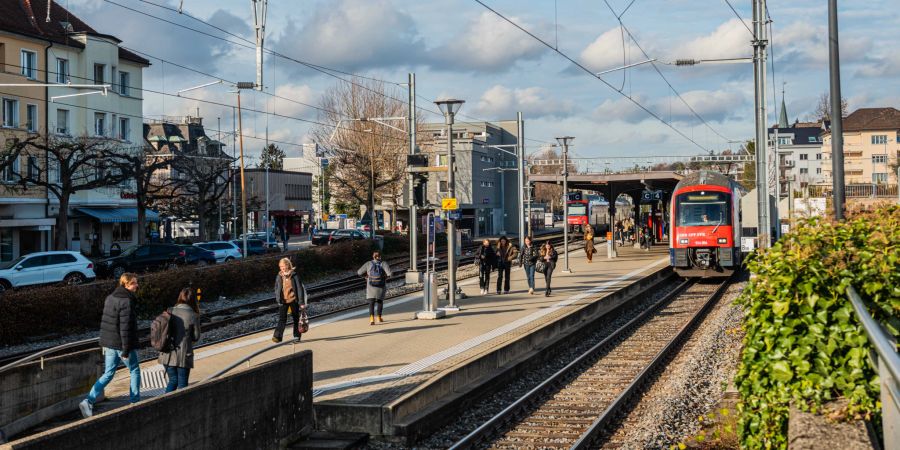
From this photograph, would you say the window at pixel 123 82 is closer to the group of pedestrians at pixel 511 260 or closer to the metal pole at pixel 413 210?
the metal pole at pixel 413 210

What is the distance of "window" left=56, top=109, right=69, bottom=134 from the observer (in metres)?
50.2

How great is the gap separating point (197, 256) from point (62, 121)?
1559 cm

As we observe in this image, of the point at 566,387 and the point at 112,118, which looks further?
the point at 112,118

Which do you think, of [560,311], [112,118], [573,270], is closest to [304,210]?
[112,118]

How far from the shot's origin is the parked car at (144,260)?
37812 millimetres

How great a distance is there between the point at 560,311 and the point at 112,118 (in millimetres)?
41882

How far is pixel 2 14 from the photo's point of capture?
4834 cm

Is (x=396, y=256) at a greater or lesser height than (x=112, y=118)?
lesser

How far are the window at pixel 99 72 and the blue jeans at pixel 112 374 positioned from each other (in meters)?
46.5

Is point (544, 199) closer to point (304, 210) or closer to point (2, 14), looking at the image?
point (304, 210)

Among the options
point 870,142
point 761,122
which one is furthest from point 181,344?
point 870,142

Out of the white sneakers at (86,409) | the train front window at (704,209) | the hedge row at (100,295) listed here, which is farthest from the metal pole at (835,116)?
the train front window at (704,209)

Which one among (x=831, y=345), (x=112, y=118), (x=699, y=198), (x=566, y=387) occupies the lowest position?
(x=566, y=387)

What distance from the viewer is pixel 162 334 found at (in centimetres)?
1116
